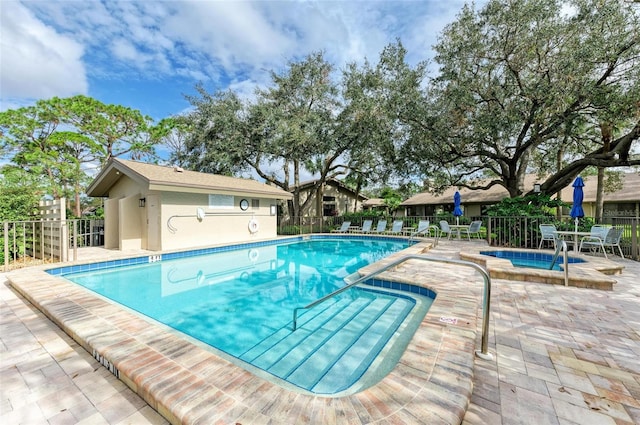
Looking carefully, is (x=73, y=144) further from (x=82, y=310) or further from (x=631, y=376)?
(x=631, y=376)

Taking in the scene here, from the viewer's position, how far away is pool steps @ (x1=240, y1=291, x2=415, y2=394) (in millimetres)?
2975

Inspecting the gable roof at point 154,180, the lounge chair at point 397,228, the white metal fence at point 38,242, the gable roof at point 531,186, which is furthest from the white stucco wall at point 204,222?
the gable roof at point 531,186

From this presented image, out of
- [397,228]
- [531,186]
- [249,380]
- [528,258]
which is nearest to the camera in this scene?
[249,380]

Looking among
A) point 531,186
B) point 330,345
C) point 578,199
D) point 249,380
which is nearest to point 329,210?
point 531,186

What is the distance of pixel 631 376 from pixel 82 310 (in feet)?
20.5

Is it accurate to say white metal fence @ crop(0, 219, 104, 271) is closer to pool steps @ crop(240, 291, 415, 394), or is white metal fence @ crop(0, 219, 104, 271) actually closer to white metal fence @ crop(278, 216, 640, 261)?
pool steps @ crop(240, 291, 415, 394)

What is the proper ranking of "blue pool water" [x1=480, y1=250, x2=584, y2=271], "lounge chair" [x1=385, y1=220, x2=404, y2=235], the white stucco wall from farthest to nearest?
1. "lounge chair" [x1=385, y1=220, x2=404, y2=235]
2. the white stucco wall
3. "blue pool water" [x1=480, y1=250, x2=584, y2=271]

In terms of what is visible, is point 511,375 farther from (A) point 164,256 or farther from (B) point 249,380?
(A) point 164,256

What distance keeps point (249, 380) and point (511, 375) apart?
2313 mm

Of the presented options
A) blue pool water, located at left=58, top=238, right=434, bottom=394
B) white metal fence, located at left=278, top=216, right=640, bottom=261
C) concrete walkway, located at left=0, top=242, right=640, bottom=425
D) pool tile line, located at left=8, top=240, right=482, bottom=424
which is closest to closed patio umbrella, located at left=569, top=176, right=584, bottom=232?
white metal fence, located at left=278, top=216, right=640, bottom=261

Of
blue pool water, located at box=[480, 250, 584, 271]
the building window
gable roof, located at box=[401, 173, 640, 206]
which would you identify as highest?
gable roof, located at box=[401, 173, 640, 206]

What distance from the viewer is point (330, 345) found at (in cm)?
→ 360

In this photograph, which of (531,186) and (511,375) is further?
(531,186)

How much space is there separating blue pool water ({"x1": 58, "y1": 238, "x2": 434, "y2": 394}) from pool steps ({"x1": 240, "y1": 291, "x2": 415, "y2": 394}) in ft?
0.04
